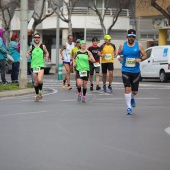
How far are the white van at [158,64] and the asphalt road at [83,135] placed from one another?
14.0 m

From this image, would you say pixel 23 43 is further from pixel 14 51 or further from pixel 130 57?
pixel 130 57

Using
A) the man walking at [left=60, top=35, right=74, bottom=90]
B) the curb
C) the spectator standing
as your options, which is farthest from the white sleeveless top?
the curb

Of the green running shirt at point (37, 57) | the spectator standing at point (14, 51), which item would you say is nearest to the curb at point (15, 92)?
the green running shirt at point (37, 57)

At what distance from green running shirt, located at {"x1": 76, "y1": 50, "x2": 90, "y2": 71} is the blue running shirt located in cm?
383

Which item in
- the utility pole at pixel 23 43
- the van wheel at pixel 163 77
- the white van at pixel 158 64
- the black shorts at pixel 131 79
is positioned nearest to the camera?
the black shorts at pixel 131 79

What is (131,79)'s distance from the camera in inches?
599

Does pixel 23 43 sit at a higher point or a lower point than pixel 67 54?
higher

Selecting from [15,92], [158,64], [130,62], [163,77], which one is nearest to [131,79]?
[130,62]

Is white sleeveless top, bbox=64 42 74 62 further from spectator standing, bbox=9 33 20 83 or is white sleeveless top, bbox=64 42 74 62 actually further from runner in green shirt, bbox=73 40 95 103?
runner in green shirt, bbox=73 40 95 103

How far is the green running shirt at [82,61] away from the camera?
18.9 m

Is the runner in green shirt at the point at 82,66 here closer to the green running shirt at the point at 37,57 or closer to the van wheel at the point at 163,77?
the green running shirt at the point at 37,57

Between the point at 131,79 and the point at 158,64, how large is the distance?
703 inches

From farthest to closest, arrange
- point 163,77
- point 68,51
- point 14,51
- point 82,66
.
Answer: point 163,77 → point 14,51 → point 68,51 → point 82,66

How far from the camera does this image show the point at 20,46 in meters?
23.0
